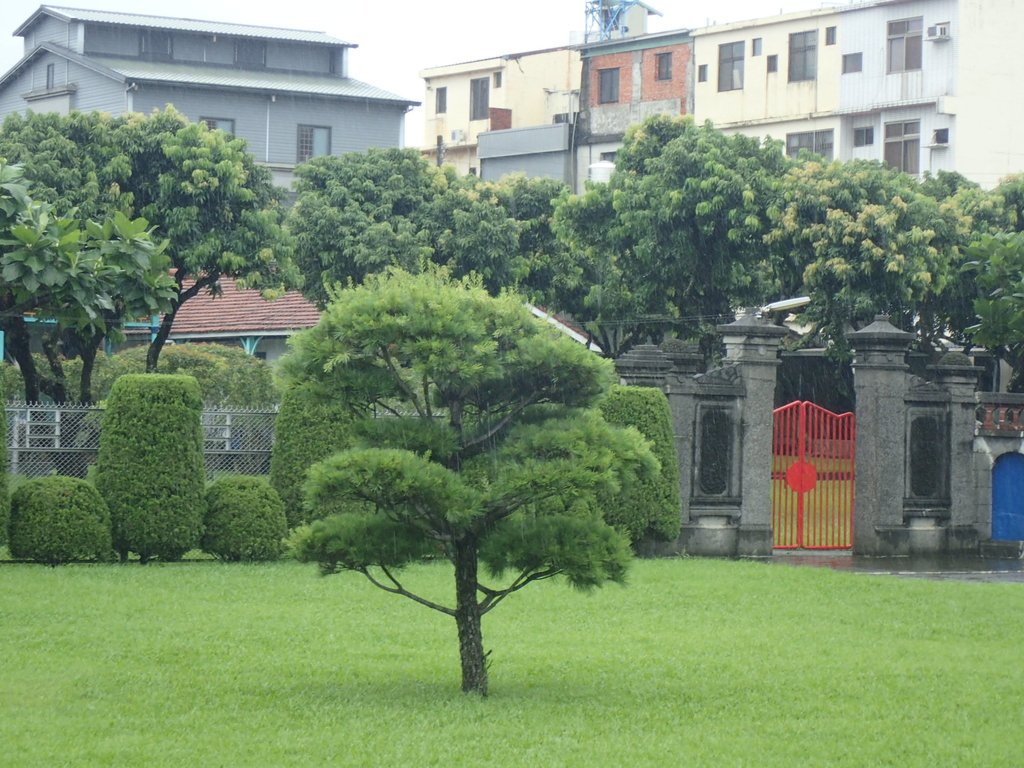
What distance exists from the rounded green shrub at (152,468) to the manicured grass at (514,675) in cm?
107

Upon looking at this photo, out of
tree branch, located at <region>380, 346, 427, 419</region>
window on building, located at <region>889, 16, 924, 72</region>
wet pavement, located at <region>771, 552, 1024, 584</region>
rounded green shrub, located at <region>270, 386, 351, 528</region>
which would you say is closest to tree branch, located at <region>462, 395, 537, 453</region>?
tree branch, located at <region>380, 346, 427, 419</region>

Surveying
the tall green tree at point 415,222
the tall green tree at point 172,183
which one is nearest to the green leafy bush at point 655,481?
the tall green tree at point 172,183

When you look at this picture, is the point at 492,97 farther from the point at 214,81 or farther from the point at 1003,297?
the point at 1003,297

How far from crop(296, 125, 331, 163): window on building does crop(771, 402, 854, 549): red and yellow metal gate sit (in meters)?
44.6

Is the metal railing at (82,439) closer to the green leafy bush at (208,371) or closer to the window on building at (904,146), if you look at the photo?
the green leafy bush at (208,371)

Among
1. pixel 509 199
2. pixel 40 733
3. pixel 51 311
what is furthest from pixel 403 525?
pixel 509 199

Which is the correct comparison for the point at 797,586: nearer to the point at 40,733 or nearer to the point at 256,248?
the point at 40,733

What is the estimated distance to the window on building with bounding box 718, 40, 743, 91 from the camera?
183ft

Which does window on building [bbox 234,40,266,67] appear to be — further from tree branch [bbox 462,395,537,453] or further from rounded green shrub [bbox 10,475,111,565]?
tree branch [bbox 462,395,537,453]

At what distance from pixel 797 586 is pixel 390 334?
7962 mm

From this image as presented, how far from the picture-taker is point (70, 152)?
32.6 metres

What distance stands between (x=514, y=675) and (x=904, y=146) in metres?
43.9

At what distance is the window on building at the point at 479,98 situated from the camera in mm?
67875

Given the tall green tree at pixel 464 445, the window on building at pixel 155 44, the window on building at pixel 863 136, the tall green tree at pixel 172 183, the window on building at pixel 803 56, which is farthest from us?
the window on building at pixel 155 44
